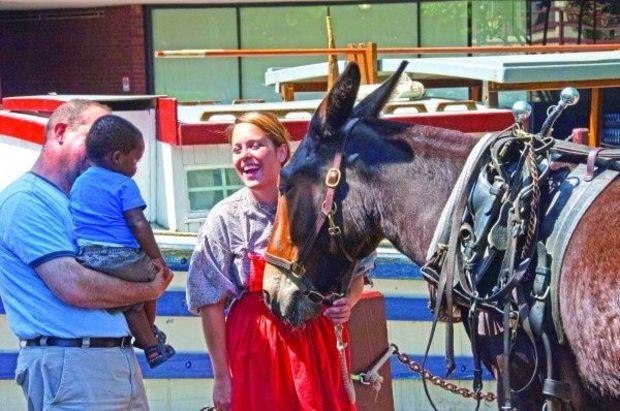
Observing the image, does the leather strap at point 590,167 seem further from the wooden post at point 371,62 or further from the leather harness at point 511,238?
the wooden post at point 371,62

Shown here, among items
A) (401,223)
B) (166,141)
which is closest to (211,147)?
(166,141)

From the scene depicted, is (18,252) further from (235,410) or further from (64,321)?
(235,410)

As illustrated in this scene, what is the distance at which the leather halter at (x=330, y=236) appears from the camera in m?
3.83

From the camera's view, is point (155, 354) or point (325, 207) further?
point (155, 354)

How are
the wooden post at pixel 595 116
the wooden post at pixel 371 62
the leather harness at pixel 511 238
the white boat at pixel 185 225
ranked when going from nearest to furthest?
the leather harness at pixel 511 238 → the white boat at pixel 185 225 → the wooden post at pixel 595 116 → the wooden post at pixel 371 62

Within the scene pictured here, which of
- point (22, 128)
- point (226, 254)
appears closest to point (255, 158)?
point (226, 254)

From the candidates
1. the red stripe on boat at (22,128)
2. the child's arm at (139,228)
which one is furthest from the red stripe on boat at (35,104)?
the child's arm at (139,228)

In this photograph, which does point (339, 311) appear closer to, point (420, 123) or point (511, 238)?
point (511, 238)

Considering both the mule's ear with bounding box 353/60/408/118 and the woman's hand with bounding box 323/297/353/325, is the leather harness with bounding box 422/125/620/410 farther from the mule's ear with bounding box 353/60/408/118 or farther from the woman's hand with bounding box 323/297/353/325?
the woman's hand with bounding box 323/297/353/325

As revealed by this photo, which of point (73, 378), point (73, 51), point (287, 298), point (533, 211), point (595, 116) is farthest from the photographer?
point (73, 51)

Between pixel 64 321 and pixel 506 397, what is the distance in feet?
5.47

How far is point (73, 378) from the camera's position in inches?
166

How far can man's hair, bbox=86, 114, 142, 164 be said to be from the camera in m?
4.39

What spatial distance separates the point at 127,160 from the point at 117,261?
409 mm
